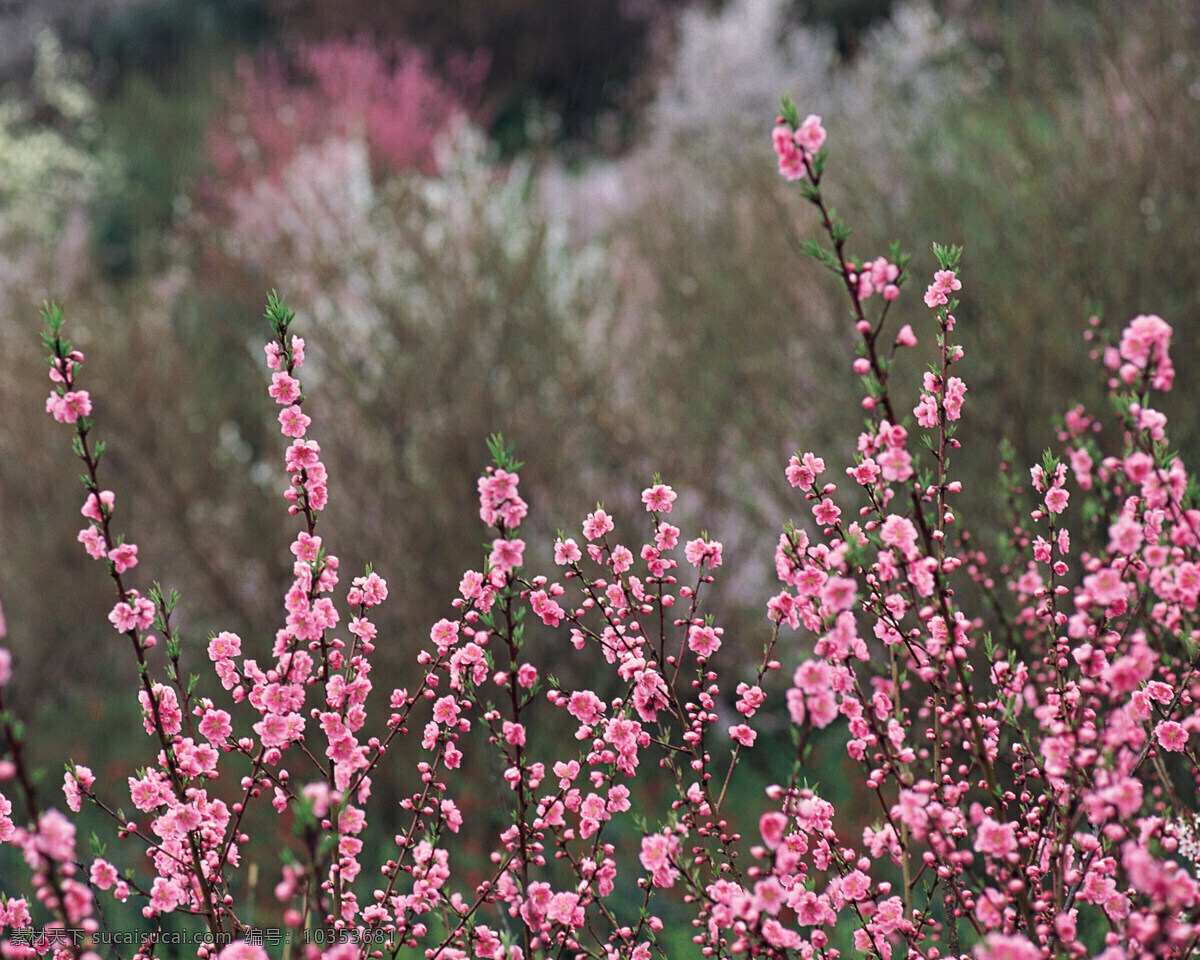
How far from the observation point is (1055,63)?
24.4 ft

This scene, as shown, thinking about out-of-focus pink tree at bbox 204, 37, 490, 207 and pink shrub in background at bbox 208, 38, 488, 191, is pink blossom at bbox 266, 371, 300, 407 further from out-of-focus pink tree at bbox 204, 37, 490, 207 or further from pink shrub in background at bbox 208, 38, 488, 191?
out-of-focus pink tree at bbox 204, 37, 490, 207

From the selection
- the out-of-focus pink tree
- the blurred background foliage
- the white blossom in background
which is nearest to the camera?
the blurred background foliage

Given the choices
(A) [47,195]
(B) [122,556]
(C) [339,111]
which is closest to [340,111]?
(C) [339,111]

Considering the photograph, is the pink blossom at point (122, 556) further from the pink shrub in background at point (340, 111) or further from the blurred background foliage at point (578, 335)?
the pink shrub in background at point (340, 111)

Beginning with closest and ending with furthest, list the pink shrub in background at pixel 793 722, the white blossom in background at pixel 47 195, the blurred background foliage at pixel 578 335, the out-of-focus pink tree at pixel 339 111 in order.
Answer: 1. the pink shrub in background at pixel 793 722
2. the blurred background foliage at pixel 578 335
3. the white blossom in background at pixel 47 195
4. the out-of-focus pink tree at pixel 339 111

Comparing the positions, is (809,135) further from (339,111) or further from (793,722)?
(339,111)

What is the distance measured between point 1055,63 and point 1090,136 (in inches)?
115

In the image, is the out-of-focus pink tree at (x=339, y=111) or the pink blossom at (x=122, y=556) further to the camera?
the out-of-focus pink tree at (x=339, y=111)

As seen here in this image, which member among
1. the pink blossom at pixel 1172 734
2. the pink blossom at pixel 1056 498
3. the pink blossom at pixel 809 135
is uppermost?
the pink blossom at pixel 809 135

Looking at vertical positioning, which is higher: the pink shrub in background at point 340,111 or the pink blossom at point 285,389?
the pink shrub in background at point 340,111

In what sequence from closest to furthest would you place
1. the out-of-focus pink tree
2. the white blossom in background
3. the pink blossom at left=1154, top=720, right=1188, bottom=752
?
1. the pink blossom at left=1154, top=720, right=1188, bottom=752
2. the white blossom in background
3. the out-of-focus pink tree

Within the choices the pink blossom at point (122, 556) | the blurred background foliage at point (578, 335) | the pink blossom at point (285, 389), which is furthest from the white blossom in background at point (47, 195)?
the pink blossom at point (122, 556)

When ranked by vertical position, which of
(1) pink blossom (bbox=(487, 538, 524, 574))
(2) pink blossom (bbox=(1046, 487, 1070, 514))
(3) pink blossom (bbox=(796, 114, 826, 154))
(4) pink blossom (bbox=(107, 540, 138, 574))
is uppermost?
(3) pink blossom (bbox=(796, 114, 826, 154))

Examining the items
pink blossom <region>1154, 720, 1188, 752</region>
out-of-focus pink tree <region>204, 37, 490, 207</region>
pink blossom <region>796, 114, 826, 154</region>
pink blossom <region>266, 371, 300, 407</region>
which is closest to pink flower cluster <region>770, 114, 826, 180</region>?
pink blossom <region>796, 114, 826, 154</region>
